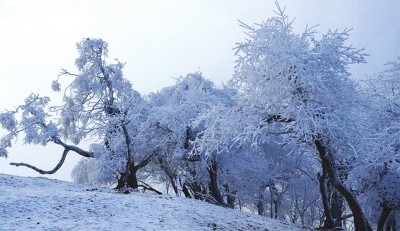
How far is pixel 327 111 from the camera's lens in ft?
37.9

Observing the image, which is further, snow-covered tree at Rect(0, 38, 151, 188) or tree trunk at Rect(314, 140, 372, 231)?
snow-covered tree at Rect(0, 38, 151, 188)

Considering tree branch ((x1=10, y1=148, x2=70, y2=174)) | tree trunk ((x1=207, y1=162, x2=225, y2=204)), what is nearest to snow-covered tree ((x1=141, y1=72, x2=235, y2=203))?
tree trunk ((x1=207, y1=162, x2=225, y2=204))

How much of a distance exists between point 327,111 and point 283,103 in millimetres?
1405

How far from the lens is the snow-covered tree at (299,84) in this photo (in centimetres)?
1086

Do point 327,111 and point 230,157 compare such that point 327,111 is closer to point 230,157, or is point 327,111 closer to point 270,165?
point 230,157

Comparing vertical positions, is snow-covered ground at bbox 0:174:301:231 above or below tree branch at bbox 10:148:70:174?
below

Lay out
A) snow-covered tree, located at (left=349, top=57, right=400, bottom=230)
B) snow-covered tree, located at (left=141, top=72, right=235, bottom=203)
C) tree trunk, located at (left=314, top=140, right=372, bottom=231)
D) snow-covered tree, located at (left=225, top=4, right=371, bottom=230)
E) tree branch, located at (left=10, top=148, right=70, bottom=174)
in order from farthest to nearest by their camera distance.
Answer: tree branch, located at (left=10, top=148, right=70, bottom=174), snow-covered tree, located at (left=141, top=72, right=235, bottom=203), snow-covered tree, located at (left=349, top=57, right=400, bottom=230), tree trunk, located at (left=314, top=140, right=372, bottom=231), snow-covered tree, located at (left=225, top=4, right=371, bottom=230)

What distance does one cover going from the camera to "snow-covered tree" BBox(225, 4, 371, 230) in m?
10.9

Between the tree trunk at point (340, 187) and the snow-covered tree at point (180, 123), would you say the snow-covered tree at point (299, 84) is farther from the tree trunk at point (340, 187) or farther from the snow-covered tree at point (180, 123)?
the snow-covered tree at point (180, 123)

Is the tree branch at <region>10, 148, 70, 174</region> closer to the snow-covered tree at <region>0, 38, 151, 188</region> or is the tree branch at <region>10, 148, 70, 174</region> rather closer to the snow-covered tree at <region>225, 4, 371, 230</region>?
the snow-covered tree at <region>0, 38, 151, 188</region>

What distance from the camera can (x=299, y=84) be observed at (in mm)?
11203

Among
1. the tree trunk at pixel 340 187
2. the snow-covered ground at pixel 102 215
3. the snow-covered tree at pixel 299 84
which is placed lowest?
the snow-covered ground at pixel 102 215

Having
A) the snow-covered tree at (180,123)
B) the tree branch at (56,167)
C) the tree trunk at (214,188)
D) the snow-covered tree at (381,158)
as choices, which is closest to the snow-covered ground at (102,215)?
the snow-covered tree at (381,158)

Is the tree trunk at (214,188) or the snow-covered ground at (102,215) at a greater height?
the tree trunk at (214,188)
